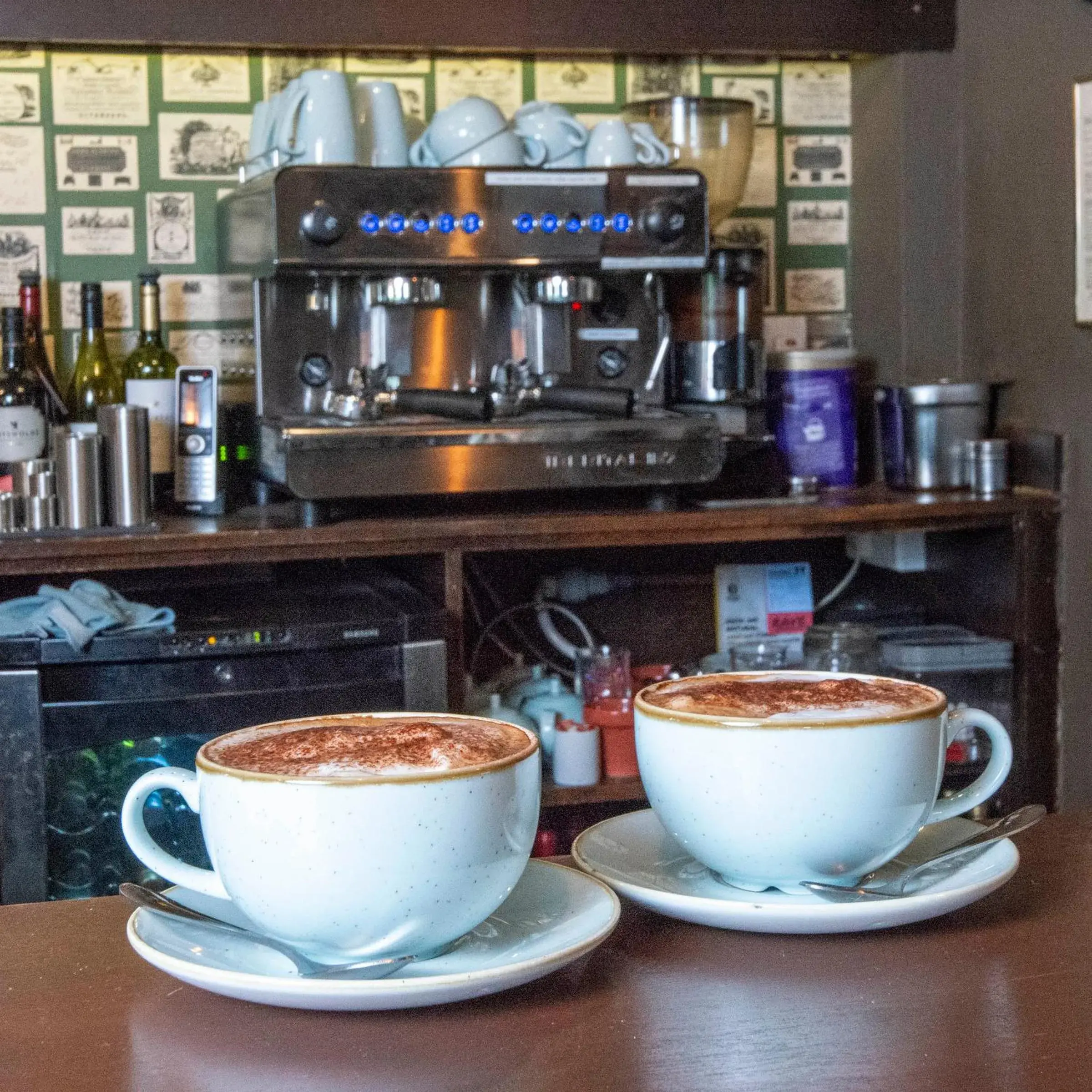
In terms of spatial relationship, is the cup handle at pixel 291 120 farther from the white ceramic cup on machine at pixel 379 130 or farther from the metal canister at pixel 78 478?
the metal canister at pixel 78 478

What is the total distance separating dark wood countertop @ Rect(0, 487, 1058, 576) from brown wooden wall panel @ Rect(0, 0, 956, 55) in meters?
0.77

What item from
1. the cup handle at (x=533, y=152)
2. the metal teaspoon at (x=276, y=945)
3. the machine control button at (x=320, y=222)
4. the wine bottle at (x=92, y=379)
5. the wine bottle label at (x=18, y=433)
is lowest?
the metal teaspoon at (x=276, y=945)

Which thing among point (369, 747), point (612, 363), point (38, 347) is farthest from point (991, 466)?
point (369, 747)

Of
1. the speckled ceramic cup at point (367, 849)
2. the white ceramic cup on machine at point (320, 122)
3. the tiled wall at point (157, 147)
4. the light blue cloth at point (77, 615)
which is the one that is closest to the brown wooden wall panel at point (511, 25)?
the tiled wall at point (157, 147)

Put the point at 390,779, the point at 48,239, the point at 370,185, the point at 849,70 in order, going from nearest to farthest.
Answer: the point at 390,779
the point at 370,185
the point at 48,239
the point at 849,70

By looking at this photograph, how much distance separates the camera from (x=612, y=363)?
2.54 meters

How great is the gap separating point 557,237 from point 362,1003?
1841mm

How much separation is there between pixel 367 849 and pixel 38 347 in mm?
2144

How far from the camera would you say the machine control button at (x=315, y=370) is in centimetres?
247

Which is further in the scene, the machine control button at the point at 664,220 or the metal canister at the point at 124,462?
the machine control button at the point at 664,220

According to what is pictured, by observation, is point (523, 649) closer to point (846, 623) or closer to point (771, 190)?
point (846, 623)

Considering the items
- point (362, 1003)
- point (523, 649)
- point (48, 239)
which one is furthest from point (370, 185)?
point (362, 1003)

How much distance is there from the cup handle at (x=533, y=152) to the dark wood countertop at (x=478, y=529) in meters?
0.54

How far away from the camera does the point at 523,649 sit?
2.84m
